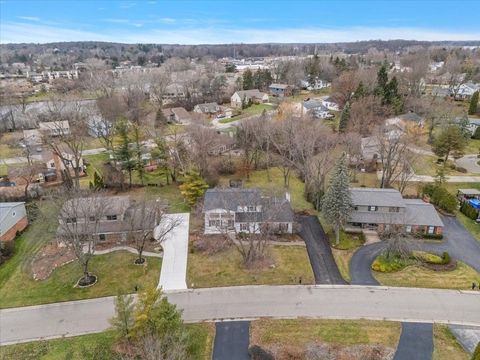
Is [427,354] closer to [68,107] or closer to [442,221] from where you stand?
[442,221]

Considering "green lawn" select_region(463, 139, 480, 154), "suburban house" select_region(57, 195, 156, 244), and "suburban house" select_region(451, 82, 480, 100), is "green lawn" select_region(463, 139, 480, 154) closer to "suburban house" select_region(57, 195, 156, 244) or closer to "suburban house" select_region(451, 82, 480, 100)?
"suburban house" select_region(451, 82, 480, 100)

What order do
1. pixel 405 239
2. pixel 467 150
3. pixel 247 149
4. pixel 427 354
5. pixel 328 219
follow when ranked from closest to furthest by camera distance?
1. pixel 427 354
2. pixel 405 239
3. pixel 328 219
4. pixel 247 149
5. pixel 467 150

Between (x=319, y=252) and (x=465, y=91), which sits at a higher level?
(x=465, y=91)

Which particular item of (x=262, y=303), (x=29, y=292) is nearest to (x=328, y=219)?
(x=262, y=303)

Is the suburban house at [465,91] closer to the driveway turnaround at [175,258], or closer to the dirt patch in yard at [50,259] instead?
the driveway turnaround at [175,258]

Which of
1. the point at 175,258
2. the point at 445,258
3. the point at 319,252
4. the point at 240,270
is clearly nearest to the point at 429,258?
the point at 445,258

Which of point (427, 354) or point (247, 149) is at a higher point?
point (247, 149)

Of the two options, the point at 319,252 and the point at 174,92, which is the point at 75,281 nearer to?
the point at 319,252
